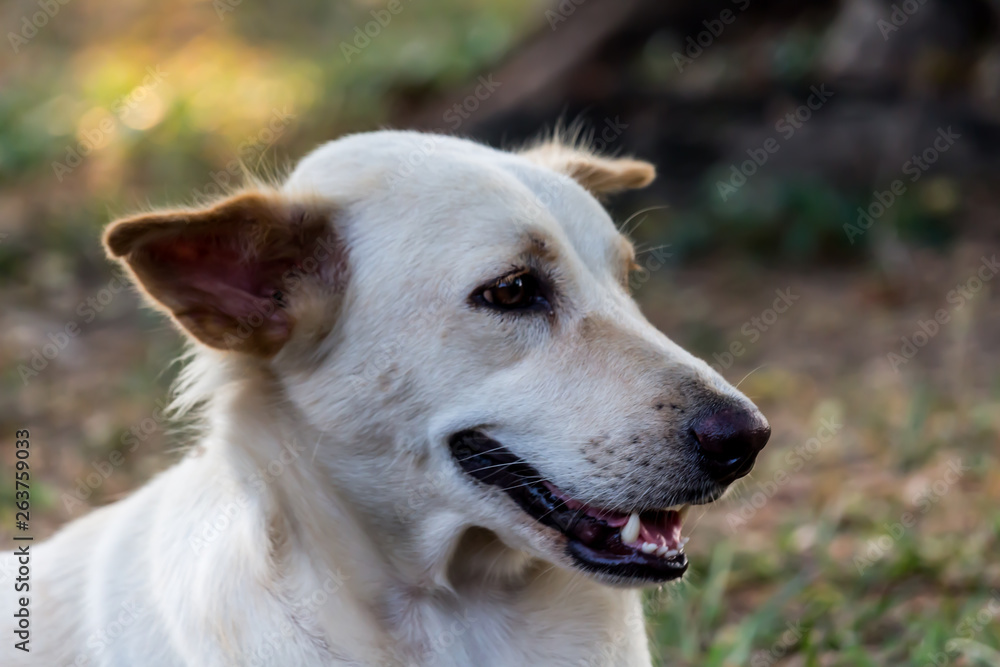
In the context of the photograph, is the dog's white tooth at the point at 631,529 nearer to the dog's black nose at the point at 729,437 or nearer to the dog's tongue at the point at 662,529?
the dog's tongue at the point at 662,529

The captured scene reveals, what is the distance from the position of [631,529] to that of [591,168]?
1.36m

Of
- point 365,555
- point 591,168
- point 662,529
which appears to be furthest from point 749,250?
point 365,555

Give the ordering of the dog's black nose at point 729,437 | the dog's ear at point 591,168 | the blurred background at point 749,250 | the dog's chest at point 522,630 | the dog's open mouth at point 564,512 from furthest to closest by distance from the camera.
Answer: the blurred background at point 749,250
the dog's ear at point 591,168
the dog's chest at point 522,630
the dog's open mouth at point 564,512
the dog's black nose at point 729,437

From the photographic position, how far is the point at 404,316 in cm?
279

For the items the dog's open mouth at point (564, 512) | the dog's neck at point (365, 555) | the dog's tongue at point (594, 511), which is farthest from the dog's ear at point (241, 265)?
the dog's tongue at point (594, 511)

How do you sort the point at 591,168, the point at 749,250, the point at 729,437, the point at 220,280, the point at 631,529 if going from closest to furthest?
the point at 729,437 < the point at 631,529 < the point at 220,280 < the point at 591,168 < the point at 749,250

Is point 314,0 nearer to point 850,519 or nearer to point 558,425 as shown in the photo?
point 850,519

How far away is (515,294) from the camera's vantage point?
9.18ft

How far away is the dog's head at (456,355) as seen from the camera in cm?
261

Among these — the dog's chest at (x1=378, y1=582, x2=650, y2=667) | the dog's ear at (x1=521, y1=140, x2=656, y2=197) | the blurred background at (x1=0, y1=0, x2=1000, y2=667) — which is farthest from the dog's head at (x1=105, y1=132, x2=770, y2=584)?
the dog's ear at (x1=521, y1=140, x2=656, y2=197)

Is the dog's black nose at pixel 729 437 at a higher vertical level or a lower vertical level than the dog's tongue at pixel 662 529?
higher

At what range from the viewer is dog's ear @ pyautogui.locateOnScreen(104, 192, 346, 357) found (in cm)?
268

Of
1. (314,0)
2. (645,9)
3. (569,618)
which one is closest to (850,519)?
(569,618)

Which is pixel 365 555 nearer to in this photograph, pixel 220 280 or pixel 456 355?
pixel 456 355
